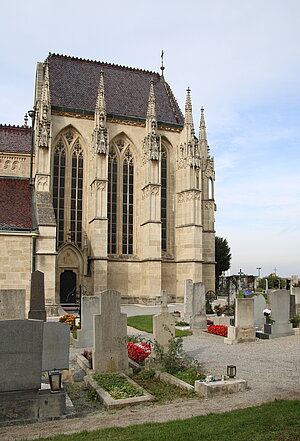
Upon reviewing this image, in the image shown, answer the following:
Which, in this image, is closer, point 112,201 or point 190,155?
point 112,201

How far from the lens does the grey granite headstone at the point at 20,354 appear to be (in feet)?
22.2

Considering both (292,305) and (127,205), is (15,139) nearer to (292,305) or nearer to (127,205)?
(127,205)

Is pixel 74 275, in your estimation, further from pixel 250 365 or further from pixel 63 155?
pixel 250 365

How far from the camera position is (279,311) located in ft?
51.0

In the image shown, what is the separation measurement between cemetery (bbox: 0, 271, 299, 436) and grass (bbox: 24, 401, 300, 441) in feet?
3.95

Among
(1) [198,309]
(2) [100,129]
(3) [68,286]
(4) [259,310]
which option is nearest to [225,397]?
(1) [198,309]

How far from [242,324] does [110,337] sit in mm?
6529

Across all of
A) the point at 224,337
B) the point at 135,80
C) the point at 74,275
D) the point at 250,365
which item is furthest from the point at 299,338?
the point at 135,80

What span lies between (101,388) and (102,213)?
20103mm

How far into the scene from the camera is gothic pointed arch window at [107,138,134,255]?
3023cm

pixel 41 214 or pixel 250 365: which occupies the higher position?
pixel 41 214

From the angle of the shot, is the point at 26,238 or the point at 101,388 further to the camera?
the point at 26,238

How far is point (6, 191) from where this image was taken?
26.9m

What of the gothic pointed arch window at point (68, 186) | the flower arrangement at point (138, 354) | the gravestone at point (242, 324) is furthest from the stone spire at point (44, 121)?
the flower arrangement at point (138, 354)
